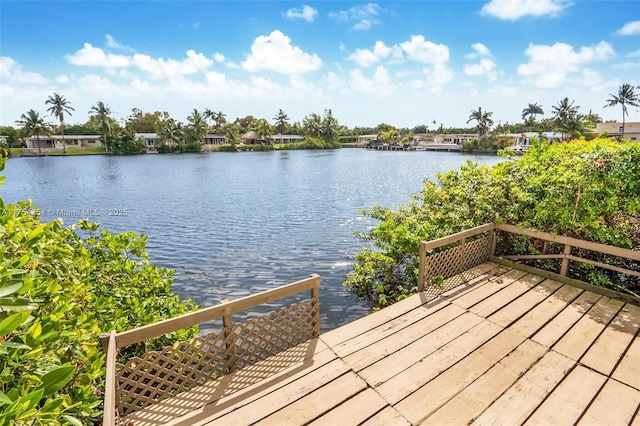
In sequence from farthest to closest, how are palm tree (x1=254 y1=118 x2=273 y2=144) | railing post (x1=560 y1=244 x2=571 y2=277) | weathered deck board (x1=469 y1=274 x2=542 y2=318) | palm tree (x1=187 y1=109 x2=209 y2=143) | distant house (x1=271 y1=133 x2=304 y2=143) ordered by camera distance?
1. distant house (x1=271 y1=133 x2=304 y2=143)
2. palm tree (x1=254 y1=118 x2=273 y2=144)
3. palm tree (x1=187 y1=109 x2=209 y2=143)
4. railing post (x1=560 y1=244 x2=571 y2=277)
5. weathered deck board (x1=469 y1=274 x2=542 y2=318)

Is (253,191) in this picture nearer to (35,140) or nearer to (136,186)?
(136,186)

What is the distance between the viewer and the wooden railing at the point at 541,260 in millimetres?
4758

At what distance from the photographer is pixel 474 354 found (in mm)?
3473

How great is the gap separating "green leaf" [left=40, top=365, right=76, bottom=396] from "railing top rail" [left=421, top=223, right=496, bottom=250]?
4.40 metres

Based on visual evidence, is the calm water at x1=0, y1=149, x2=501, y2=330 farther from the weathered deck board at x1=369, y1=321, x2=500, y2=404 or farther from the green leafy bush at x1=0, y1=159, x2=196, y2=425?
the green leafy bush at x1=0, y1=159, x2=196, y2=425

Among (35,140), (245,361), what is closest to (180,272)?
(245,361)

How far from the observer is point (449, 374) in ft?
10.4

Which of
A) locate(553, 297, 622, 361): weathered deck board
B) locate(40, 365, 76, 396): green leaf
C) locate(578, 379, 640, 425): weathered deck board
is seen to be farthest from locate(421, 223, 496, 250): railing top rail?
locate(40, 365, 76, 396): green leaf

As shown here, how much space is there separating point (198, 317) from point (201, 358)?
52 centimetres

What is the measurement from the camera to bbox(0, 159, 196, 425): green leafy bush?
3.84ft

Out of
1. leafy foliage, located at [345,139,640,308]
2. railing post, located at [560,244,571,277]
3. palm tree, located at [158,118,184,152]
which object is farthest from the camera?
palm tree, located at [158,118,184,152]

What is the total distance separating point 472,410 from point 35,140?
87.0 meters

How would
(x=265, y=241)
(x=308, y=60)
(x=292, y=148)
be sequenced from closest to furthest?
(x=265, y=241) < (x=308, y=60) < (x=292, y=148)

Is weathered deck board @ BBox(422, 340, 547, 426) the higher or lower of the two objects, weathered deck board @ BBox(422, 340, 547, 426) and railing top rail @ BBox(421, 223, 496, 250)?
the lower
